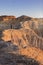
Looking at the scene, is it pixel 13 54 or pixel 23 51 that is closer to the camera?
pixel 13 54

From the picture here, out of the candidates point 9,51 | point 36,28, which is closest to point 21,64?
point 9,51

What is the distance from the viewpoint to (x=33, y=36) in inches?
1489

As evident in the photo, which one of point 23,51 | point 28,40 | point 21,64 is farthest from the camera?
point 28,40

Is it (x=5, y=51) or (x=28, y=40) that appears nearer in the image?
(x=5, y=51)

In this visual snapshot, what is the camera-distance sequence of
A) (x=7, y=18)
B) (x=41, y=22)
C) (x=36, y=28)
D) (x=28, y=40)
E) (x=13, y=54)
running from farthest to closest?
(x=7, y=18), (x=41, y=22), (x=36, y=28), (x=28, y=40), (x=13, y=54)

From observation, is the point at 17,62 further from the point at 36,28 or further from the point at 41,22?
the point at 41,22

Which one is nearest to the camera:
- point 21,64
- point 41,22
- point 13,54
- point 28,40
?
point 21,64

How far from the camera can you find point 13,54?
45.5ft

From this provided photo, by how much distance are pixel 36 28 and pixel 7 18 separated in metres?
26.2

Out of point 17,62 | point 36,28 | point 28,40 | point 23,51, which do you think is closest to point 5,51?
point 23,51

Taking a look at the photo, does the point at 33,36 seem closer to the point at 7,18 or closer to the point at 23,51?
the point at 23,51

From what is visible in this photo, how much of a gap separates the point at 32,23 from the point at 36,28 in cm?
280

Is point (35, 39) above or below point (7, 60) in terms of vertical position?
below

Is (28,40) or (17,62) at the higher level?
(17,62)
